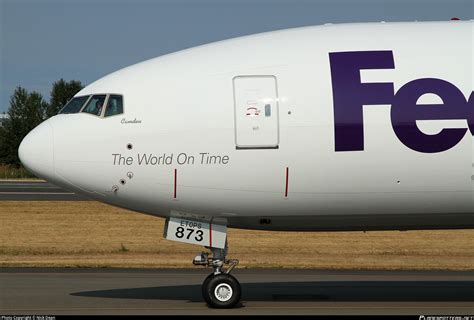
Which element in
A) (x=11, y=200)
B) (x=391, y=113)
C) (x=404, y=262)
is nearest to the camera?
(x=391, y=113)

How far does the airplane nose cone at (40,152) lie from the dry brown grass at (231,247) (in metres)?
8.61

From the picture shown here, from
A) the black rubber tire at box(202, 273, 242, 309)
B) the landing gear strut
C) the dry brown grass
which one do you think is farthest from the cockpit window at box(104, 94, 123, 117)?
the dry brown grass

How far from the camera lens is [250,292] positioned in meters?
19.3

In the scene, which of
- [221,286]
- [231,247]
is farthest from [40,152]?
[231,247]

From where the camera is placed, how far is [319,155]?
1609cm

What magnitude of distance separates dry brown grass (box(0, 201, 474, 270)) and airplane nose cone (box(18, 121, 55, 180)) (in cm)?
861

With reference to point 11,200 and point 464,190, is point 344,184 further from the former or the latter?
point 11,200

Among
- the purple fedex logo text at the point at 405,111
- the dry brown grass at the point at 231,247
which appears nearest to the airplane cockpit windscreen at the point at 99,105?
the purple fedex logo text at the point at 405,111

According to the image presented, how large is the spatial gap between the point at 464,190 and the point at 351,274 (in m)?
7.13

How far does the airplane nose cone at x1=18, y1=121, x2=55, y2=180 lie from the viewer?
16219 millimetres

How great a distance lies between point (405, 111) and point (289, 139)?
207 cm

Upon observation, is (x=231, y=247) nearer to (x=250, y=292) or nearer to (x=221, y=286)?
(x=250, y=292)

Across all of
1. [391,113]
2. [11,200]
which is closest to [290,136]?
[391,113]

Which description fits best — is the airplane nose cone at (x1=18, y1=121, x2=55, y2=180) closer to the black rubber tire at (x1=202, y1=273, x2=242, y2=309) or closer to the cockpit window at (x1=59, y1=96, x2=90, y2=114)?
the cockpit window at (x1=59, y1=96, x2=90, y2=114)
